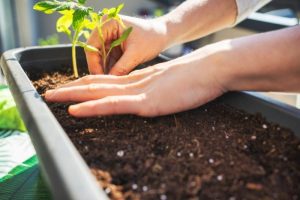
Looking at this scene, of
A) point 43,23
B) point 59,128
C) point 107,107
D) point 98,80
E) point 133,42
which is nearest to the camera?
point 59,128

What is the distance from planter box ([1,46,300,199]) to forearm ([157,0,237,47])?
0.29m

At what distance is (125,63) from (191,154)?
1.31ft

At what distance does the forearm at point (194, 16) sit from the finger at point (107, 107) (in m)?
0.36

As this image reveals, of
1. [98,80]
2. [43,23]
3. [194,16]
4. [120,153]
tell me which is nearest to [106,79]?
[98,80]

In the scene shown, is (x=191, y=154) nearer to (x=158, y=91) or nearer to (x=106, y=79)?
(x=158, y=91)

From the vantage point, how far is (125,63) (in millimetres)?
799

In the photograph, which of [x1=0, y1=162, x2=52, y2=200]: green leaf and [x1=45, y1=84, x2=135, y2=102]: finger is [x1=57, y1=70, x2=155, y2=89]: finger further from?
[x1=0, y1=162, x2=52, y2=200]: green leaf

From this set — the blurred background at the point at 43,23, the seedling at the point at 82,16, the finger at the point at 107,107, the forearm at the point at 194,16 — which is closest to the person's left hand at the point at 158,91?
the finger at the point at 107,107

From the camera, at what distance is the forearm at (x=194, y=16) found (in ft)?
2.86

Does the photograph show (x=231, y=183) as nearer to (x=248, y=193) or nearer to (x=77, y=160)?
(x=248, y=193)

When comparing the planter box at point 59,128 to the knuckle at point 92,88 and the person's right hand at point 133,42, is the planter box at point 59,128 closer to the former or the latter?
the knuckle at point 92,88

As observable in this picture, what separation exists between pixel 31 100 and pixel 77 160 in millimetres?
219

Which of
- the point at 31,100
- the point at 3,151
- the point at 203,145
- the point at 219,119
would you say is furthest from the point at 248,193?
the point at 3,151

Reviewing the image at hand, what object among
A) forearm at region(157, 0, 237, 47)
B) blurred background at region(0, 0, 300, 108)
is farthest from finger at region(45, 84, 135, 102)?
blurred background at region(0, 0, 300, 108)
